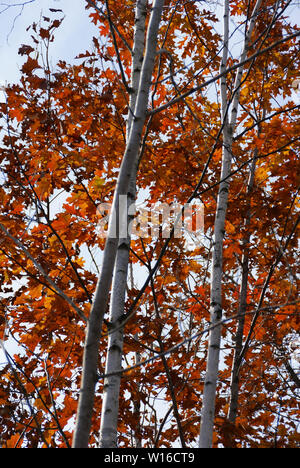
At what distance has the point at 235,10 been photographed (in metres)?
5.78

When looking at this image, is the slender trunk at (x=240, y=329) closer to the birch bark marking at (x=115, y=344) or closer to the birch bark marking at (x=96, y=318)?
the birch bark marking at (x=115, y=344)

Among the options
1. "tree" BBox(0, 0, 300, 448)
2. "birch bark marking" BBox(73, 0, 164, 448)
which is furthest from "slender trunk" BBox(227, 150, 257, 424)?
"birch bark marking" BBox(73, 0, 164, 448)

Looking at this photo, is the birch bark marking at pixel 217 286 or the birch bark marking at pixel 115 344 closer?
the birch bark marking at pixel 115 344

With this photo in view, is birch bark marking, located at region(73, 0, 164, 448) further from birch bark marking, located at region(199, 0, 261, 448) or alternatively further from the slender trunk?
the slender trunk

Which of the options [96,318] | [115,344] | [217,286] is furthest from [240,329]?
[96,318]

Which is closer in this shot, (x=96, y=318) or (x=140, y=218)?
(x=96, y=318)

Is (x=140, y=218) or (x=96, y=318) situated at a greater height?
(x=140, y=218)

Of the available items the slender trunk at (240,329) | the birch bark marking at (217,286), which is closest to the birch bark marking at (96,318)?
the birch bark marking at (217,286)

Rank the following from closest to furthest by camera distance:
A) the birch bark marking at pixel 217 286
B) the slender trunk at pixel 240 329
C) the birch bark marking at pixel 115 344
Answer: the birch bark marking at pixel 115 344 → the birch bark marking at pixel 217 286 → the slender trunk at pixel 240 329

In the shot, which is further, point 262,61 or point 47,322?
point 262,61

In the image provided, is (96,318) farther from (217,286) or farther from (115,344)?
(217,286)
